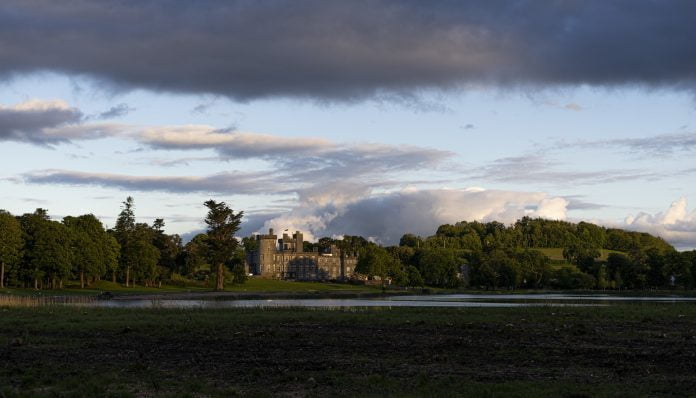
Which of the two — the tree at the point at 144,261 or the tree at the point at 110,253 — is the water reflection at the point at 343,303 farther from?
the tree at the point at 144,261

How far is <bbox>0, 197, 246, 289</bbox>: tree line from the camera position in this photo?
11938cm

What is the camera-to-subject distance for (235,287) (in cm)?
16438

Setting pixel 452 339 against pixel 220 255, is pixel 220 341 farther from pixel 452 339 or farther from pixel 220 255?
pixel 220 255

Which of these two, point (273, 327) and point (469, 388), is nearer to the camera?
point (469, 388)

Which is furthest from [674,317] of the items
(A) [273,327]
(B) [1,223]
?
(B) [1,223]

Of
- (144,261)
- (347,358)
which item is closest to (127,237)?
(144,261)

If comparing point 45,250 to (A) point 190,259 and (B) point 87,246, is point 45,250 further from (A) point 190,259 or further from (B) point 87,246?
(A) point 190,259

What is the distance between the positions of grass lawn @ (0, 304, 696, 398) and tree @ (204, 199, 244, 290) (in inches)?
4383

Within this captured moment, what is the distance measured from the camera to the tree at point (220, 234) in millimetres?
157250

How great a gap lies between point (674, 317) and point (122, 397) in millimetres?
42728

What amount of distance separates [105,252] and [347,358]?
11984 centimetres

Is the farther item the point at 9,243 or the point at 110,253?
the point at 110,253

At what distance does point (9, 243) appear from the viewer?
379 feet

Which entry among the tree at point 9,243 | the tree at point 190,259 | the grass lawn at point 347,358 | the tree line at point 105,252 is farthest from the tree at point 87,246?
the grass lawn at point 347,358
